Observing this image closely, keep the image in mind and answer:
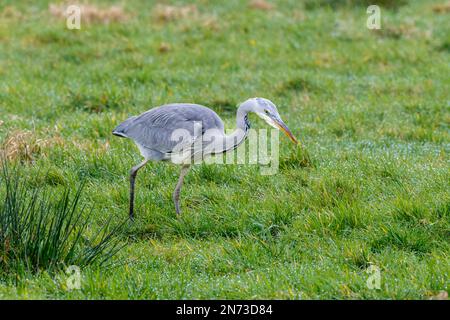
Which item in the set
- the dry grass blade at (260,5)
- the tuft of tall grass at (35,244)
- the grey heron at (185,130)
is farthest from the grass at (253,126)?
the grey heron at (185,130)

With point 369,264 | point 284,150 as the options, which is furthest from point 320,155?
point 369,264

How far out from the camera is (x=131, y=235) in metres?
6.91

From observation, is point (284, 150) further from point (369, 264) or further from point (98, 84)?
point (98, 84)

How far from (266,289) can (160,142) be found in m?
2.12

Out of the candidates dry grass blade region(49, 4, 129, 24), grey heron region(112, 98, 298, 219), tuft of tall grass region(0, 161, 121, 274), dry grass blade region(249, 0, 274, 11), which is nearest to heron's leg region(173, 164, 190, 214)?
grey heron region(112, 98, 298, 219)

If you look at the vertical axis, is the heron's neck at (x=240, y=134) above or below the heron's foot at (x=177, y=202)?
above

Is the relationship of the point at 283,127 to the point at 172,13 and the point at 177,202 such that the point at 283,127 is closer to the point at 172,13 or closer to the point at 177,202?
the point at 177,202

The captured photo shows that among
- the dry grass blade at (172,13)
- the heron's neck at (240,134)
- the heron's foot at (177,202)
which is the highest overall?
the dry grass blade at (172,13)

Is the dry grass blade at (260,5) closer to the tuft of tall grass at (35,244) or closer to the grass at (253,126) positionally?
the grass at (253,126)

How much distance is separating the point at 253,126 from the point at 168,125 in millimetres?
2524

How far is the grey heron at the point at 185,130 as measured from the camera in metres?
6.88

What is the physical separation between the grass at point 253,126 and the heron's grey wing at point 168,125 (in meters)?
0.55

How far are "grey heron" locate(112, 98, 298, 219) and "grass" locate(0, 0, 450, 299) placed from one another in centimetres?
46
